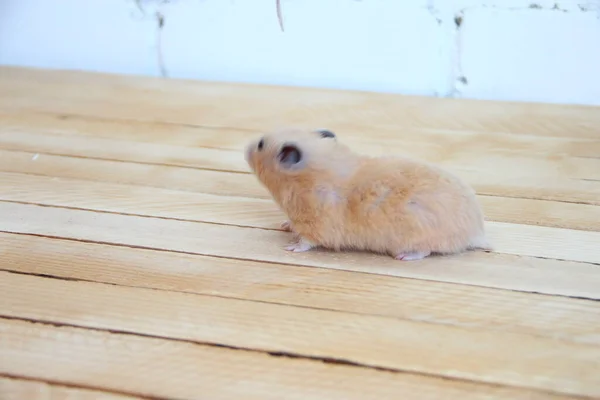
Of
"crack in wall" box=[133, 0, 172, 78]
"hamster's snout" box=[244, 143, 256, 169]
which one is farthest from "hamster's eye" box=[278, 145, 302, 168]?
"crack in wall" box=[133, 0, 172, 78]

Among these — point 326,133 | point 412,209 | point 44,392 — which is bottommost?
point 44,392

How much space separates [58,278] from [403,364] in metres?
0.80

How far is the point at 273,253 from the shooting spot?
1.64 metres

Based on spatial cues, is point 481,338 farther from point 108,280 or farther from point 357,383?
point 108,280

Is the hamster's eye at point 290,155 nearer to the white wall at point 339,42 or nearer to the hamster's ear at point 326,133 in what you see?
the hamster's ear at point 326,133

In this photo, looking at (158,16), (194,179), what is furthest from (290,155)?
(158,16)

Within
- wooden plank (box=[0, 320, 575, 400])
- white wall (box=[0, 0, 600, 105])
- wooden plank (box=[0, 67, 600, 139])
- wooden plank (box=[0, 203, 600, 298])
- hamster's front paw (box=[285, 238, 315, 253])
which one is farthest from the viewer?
white wall (box=[0, 0, 600, 105])

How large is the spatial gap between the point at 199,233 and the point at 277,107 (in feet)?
3.42

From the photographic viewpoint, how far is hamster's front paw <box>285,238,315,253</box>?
64.1 inches

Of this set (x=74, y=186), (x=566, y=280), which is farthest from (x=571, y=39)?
(x=74, y=186)

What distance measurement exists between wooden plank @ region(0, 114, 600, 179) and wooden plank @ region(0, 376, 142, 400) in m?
1.03

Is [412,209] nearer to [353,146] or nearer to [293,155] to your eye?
[293,155]

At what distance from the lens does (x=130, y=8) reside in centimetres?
297

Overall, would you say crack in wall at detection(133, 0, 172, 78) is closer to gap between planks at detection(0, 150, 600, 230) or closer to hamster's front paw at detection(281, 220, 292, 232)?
gap between planks at detection(0, 150, 600, 230)
